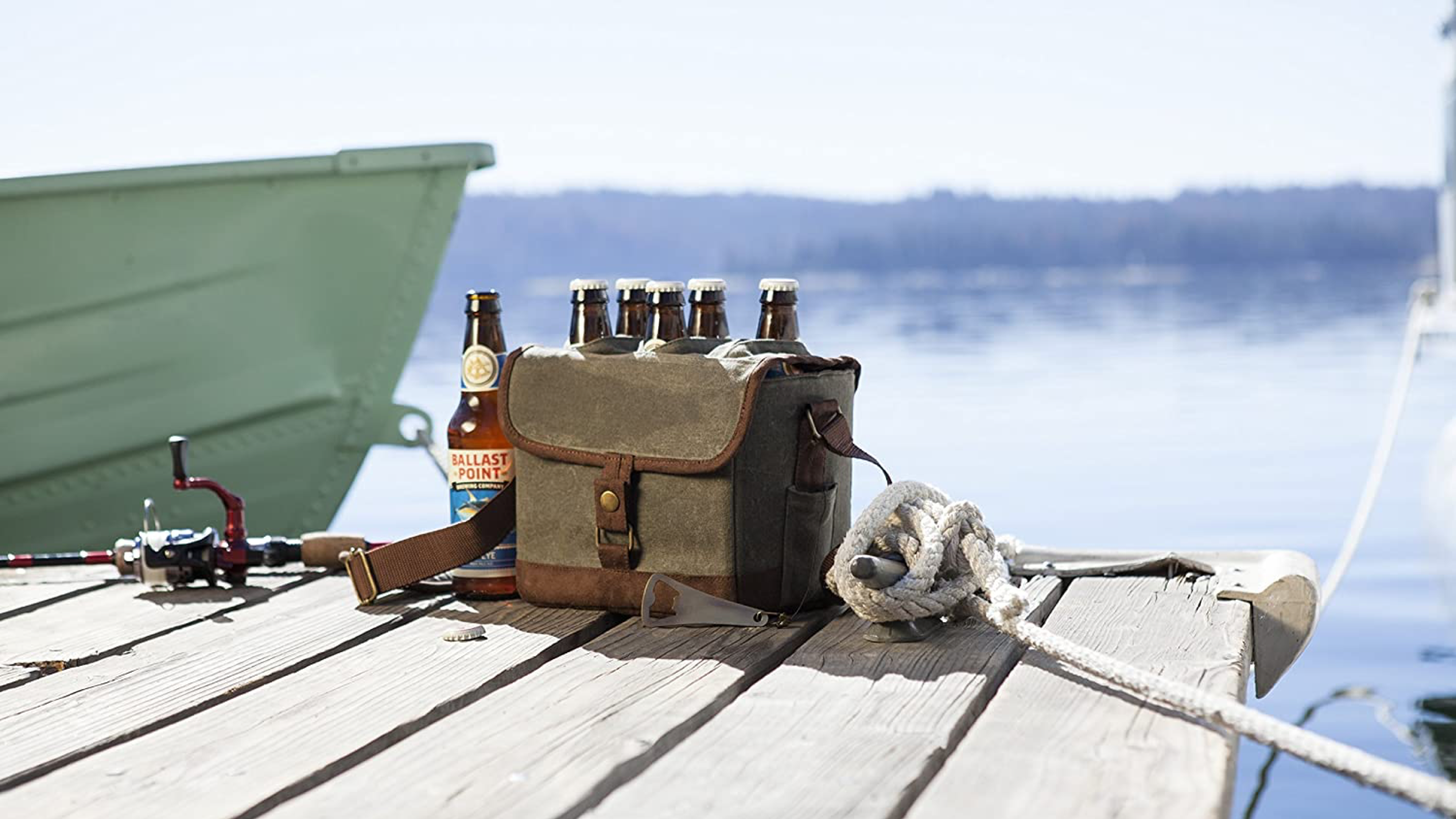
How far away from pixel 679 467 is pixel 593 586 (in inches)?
11.6

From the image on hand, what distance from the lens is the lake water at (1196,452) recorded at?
7551mm

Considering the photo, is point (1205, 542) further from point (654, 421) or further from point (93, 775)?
point (93, 775)

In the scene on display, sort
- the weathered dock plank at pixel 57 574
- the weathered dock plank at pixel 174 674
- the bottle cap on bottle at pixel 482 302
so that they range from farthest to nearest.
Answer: the weathered dock plank at pixel 57 574
the bottle cap on bottle at pixel 482 302
the weathered dock plank at pixel 174 674

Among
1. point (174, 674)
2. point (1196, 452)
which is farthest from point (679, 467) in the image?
point (1196, 452)

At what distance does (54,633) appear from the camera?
254 cm

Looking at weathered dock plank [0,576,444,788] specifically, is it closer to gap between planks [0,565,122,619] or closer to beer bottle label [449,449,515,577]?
beer bottle label [449,449,515,577]

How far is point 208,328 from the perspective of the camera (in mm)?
4871

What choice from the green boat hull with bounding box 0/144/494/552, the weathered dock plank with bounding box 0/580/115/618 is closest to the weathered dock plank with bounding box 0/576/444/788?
the weathered dock plank with bounding box 0/580/115/618

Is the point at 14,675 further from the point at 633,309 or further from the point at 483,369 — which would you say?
the point at 633,309

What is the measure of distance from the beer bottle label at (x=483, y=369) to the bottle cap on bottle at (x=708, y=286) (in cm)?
37

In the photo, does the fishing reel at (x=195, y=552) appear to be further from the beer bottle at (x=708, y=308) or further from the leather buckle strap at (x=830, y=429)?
the leather buckle strap at (x=830, y=429)

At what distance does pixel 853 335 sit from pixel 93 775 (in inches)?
1218

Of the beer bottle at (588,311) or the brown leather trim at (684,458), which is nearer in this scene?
the brown leather trim at (684,458)

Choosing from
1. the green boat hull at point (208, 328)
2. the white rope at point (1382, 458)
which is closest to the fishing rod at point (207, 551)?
the green boat hull at point (208, 328)
